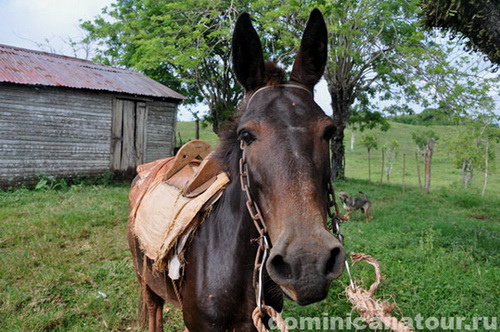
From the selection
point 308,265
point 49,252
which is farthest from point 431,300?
point 49,252

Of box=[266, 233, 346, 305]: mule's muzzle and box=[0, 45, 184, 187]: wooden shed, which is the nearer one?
box=[266, 233, 346, 305]: mule's muzzle

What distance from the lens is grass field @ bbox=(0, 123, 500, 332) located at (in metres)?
3.51

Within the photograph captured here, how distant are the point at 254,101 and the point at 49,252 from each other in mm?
4844

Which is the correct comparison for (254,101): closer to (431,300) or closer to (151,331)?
(151,331)

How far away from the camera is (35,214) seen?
7.07m

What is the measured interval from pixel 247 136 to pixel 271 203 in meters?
0.36

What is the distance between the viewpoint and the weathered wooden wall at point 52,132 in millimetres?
9961

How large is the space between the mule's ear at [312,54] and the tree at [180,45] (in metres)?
8.25

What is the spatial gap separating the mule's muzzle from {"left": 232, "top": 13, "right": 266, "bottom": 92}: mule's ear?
3.14 feet

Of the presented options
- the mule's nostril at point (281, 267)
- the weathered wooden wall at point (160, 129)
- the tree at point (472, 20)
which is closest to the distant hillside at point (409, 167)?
the weathered wooden wall at point (160, 129)

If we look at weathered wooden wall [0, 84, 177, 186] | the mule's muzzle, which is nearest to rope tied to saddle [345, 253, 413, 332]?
the mule's muzzle

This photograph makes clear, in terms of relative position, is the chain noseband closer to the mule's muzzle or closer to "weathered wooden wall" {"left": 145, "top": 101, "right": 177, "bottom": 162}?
the mule's muzzle

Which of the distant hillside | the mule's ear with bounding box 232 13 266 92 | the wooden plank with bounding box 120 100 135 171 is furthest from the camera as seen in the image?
the distant hillside

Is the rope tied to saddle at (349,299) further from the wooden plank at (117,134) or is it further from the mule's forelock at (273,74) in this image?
the wooden plank at (117,134)
